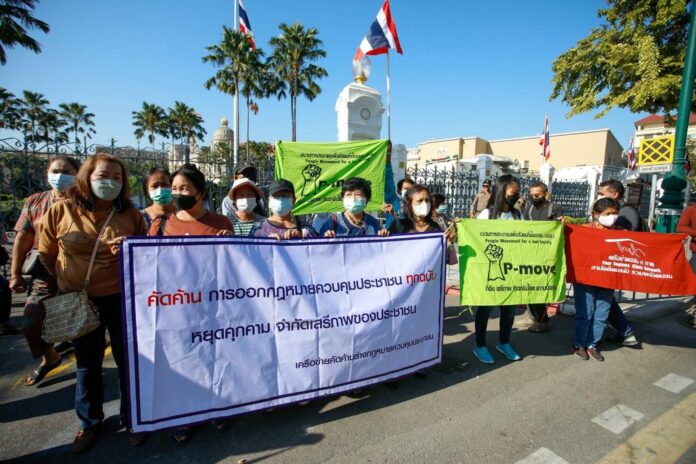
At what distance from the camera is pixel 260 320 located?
2389 mm

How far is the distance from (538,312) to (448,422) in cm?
252

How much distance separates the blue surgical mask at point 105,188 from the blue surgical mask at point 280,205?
110cm

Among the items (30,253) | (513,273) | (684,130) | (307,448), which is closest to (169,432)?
(307,448)

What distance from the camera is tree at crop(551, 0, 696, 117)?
10742 mm

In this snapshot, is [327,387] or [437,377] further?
A: [437,377]

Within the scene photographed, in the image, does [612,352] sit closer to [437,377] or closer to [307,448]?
[437,377]

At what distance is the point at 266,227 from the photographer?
2977 millimetres

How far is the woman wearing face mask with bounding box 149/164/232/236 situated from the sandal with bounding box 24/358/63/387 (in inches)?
72.5

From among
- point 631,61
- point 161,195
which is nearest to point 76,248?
point 161,195

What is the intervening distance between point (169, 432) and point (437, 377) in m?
2.19

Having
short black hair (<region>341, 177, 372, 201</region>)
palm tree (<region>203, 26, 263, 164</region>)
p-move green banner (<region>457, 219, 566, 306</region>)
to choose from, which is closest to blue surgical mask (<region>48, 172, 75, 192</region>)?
short black hair (<region>341, 177, 372, 201</region>)

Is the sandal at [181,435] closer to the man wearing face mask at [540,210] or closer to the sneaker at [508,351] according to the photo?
the sneaker at [508,351]

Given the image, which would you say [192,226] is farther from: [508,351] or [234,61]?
[234,61]

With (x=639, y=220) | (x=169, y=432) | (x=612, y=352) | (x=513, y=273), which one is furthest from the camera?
(x=639, y=220)
